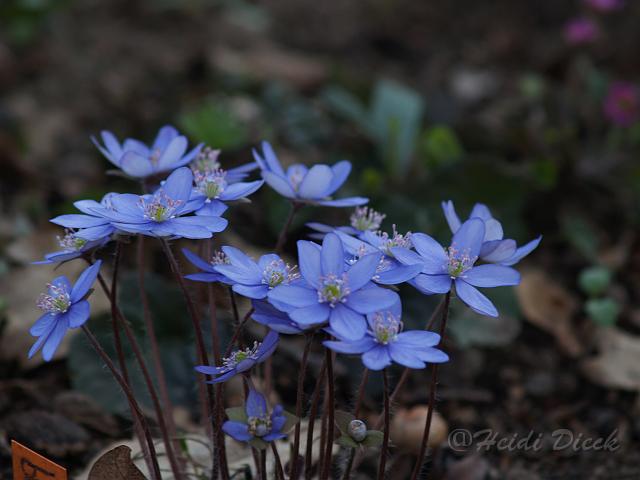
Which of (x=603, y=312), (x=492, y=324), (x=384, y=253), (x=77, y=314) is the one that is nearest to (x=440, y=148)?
(x=492, y=324)

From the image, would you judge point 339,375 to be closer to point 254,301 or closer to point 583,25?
point 254,301

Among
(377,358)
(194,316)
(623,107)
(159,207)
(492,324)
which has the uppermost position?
(159,207)

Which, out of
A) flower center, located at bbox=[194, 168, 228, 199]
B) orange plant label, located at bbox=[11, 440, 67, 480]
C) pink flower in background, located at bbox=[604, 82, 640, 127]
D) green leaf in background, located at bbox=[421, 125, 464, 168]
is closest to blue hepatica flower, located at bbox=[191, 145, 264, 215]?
flower center, located at bbox=[194, 168, 228, 199]

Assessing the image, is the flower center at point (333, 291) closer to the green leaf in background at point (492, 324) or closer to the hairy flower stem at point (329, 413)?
the hairy flower stem at point (329, 413)

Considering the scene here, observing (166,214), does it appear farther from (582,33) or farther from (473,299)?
(582,33)

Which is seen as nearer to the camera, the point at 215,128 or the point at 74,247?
the point at 74,247

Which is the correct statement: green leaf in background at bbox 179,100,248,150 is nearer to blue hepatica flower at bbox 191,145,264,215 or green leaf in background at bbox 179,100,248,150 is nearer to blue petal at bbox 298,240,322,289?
blue hepatica flower at bbox 191,145,264,215
